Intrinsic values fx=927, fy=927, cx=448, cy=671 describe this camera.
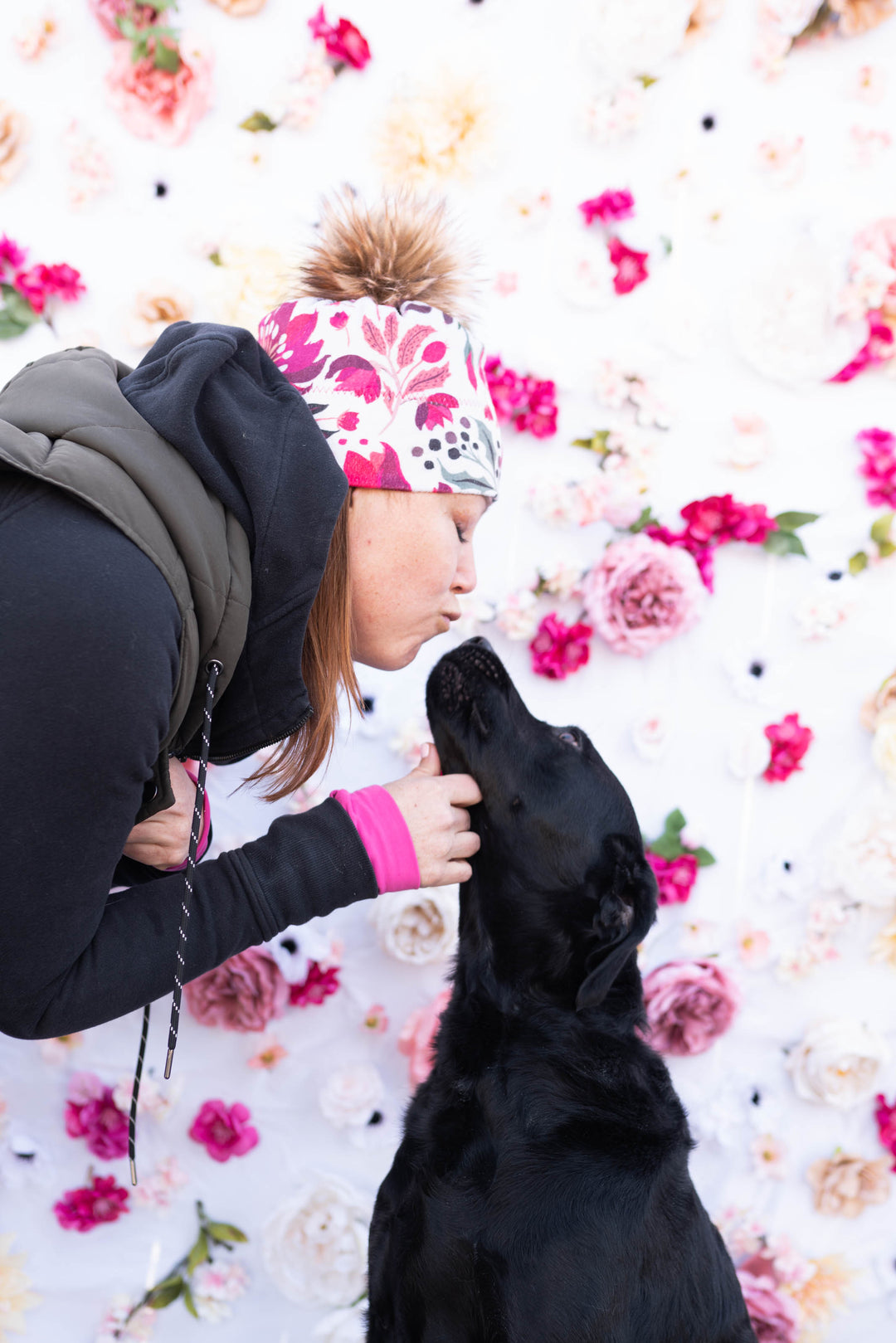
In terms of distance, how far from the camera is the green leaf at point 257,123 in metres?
2.20

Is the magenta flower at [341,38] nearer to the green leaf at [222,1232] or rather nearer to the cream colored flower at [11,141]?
the cream colored flower at [11,141]

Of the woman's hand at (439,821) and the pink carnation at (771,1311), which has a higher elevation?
the woman's hand at (439,821)

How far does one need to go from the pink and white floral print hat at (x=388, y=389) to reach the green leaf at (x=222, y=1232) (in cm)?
188

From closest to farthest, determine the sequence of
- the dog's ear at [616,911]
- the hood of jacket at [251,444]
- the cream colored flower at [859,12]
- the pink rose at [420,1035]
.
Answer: the hood of jacket at [251,444]
the dog's ear at [616,911]
the cream colored flower at [859,12]
the pink rose at [420,1035]

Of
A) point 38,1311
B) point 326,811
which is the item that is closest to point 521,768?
point 326,811

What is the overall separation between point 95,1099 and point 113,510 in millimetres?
1787

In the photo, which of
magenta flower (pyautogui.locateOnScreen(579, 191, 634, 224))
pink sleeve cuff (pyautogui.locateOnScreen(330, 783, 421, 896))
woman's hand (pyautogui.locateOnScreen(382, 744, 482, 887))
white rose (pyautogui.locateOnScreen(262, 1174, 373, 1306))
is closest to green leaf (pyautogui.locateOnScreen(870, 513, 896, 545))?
magenta flower (pyautogui.locateOnScreen(579, 191, 634, 224))

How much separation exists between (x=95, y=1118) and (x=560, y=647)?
1.60 meters

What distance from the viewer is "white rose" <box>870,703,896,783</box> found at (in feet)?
7.19

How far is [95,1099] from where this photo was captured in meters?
2.25

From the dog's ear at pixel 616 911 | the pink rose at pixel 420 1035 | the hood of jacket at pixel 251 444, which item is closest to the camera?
the hood of jacket at pixel 251 444

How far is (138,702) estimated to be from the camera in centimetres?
100

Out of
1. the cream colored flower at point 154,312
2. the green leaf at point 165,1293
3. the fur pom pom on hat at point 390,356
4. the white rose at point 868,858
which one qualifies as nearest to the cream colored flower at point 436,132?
the cream colored flower at point 154,312

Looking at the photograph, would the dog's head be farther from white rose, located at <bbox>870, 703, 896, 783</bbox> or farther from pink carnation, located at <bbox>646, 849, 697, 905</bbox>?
white rose, located at <bbox>870, 703, 896, 783</bbox>
